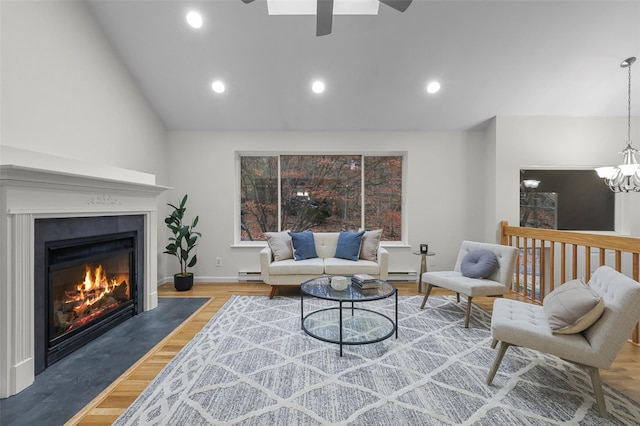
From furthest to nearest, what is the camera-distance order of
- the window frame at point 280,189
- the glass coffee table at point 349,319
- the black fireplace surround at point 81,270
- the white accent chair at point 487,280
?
the window frame at point 280,189, the white accent chair at point 487,280, the glass coffee table at point 349,319, the black fireplace surround at point 81,270

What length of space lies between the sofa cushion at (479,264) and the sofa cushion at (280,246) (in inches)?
86.6

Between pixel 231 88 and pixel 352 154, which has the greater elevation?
pixel 231 88

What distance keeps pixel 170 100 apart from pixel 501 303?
458cm

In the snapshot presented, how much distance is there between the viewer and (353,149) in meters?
4.61

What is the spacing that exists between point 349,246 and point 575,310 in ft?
8.37

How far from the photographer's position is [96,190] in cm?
259

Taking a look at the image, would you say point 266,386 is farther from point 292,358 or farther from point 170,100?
point 170,100

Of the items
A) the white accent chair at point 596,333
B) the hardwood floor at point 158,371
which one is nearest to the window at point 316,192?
the hardwood floor at point 158,371

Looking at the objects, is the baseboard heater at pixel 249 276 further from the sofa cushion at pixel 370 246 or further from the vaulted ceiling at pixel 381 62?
the vaulted ceiling at pixel 381 62

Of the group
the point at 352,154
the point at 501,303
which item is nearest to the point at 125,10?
the point at 352,154

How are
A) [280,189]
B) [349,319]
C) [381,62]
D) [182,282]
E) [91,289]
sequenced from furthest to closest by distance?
[280,189] < [182,282] < [381,62] < [349,319] < [91,289]

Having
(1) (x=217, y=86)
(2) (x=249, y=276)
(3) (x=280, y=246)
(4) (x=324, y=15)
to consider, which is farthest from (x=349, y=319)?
(1) (x=217, y=86)

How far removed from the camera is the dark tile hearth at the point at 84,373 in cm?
167

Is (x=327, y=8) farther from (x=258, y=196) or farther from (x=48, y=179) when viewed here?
(x=258, y=196)
